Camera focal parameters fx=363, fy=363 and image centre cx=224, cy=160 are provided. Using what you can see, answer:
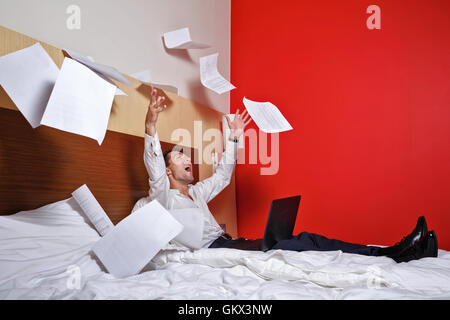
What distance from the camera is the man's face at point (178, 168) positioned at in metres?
1.66

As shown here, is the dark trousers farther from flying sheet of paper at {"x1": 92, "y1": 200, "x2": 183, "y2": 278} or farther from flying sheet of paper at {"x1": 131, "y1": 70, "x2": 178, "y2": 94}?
flying sheet of paper at {"x1": 131, "y1": 70, "x2": 178, "y2": 94}

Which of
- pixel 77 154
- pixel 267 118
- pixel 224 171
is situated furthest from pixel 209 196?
pixel 77 154

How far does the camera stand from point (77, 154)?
1.24m

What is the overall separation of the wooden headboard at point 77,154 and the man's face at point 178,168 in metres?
0.08

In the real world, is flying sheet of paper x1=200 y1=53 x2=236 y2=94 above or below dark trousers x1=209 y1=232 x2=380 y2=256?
above

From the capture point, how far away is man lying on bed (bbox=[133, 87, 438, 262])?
1.21m

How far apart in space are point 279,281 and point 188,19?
1.60 metres

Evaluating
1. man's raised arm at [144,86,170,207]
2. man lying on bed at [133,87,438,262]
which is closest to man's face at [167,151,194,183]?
man lying on bed at [133,87,438,262]

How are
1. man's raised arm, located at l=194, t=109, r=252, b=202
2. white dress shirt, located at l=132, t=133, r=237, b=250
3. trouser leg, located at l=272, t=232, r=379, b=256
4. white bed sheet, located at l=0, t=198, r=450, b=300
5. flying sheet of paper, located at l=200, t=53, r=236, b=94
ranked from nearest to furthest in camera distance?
white bed sheet, located at l=0, t=198, r=450, b=300, trouser leg, located at l=272, t=232, r=379, b=256, white dress shirt, located at l=132, t=133, r=237, b=250, man's raised arm, located at l=194, t=109, r=252, b=202, flying sheet of paper, located at l=200, t=53, r=236, b=94

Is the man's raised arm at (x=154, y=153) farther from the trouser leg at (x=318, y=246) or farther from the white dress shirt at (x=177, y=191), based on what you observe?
A: the trouser leg at (x=318, y=246)

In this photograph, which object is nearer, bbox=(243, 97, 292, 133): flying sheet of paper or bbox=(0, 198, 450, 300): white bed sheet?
bbox=(0, 198, 450, 300): white bed sheet

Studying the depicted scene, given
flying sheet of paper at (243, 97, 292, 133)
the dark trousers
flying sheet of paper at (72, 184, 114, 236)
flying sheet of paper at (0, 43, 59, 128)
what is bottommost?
the dark trousers

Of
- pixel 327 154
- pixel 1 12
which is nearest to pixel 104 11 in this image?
pixel 1 12

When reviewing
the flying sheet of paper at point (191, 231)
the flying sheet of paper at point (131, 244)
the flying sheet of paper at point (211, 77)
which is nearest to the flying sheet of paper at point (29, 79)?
the flying sheet of paper at point (131, 244)
